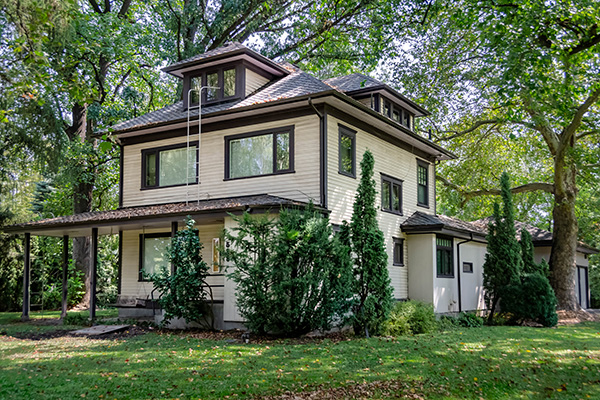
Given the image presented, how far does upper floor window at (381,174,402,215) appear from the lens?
1919 centimetres

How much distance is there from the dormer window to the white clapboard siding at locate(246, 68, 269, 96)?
1.15 ft

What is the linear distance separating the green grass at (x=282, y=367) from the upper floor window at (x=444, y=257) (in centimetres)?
637

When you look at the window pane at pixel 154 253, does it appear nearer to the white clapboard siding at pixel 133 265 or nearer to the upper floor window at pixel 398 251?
the white clapboard siding at pixel 133 265

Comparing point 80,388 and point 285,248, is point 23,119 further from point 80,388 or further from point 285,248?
point 80,388

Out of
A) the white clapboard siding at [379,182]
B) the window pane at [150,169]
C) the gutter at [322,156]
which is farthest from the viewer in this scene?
the window pane at [150,169]

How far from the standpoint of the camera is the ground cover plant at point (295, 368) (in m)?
7.97

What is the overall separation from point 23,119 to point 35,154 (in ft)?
3.58

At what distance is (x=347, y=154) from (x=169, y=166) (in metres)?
6.05

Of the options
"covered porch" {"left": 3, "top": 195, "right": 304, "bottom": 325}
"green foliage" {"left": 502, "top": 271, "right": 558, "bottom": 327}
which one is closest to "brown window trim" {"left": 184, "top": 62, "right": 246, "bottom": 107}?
"covered porch" {"left": 3, "top": 195, "right": 304, "bottom": 325}

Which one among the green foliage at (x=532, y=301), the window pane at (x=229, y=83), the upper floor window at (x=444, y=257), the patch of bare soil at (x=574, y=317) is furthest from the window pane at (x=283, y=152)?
the patch of bare soil at (x=574, y=317)

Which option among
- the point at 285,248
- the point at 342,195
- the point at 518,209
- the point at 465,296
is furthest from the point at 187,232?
the point at 518,209

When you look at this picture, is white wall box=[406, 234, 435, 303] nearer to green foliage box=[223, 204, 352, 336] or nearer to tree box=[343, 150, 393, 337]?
tree box=[343, 150, 393, 337]

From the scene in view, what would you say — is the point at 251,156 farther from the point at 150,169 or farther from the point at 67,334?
the point at 67,334

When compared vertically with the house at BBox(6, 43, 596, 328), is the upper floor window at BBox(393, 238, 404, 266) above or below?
below
